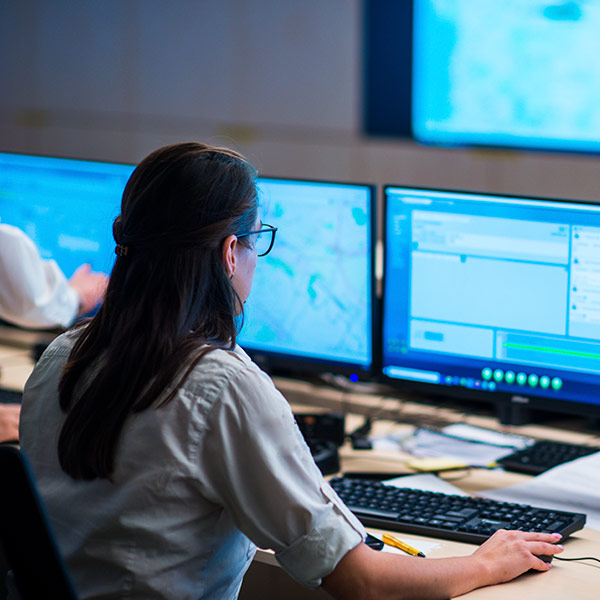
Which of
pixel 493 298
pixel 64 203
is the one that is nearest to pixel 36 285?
pixel 64 203

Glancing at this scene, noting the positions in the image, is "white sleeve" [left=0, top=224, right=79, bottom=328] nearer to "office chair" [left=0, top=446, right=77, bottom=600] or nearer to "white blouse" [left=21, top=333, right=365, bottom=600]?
"white blouse" [left=21, top=333, right=365, bottom=600]

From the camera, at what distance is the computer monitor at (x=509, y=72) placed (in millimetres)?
4082

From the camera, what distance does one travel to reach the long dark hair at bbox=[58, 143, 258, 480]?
122cm

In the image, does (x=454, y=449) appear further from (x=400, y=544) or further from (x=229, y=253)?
(x=229, y=253)

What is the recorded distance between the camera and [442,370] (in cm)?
181

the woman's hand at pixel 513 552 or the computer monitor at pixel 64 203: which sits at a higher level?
the computer monitor at pixel 64 203

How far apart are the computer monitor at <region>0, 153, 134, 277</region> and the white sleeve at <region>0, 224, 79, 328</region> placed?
1.8 inches

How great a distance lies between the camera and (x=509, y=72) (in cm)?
424

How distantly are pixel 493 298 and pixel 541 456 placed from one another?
324mm

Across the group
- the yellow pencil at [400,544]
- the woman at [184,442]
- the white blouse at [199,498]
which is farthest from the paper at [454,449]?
the white blouse at [199,498]

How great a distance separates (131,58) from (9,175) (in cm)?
272

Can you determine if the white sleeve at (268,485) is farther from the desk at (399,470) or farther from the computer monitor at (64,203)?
the computer monitor at (64,203)


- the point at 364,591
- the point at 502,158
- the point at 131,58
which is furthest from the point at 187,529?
the point at 131,58

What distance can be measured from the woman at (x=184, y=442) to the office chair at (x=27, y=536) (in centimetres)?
14
